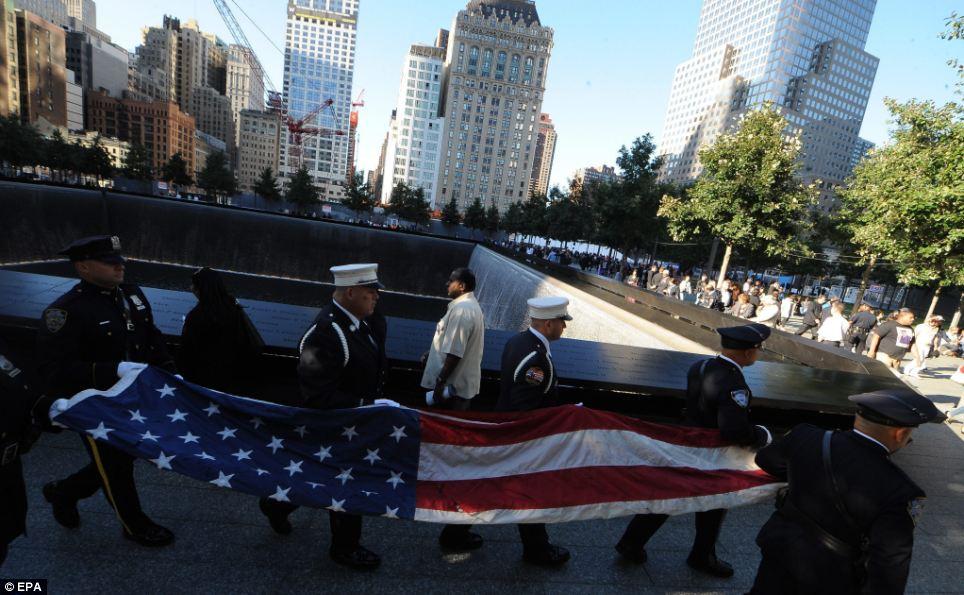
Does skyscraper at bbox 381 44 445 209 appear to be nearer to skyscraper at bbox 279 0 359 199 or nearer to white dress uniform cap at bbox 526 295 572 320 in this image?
skyscraper at bbox 279 0 359 199

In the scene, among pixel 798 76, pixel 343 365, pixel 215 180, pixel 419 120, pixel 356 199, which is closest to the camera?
pixel 343 365

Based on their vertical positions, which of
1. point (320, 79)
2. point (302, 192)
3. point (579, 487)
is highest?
point (320, 79)

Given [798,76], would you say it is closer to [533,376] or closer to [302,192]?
[302,192]

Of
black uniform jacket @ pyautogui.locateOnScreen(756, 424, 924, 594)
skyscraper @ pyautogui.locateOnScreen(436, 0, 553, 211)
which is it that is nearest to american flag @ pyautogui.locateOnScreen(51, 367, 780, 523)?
black uniform jacket @ pyautogui.locateOnScreen(756, 424, 924, 594)

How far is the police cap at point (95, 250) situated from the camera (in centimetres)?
281

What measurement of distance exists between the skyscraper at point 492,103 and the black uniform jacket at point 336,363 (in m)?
112

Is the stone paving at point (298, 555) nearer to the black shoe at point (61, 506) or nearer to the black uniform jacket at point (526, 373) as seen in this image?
the black shoe at point (61, 506)

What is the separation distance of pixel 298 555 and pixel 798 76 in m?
149

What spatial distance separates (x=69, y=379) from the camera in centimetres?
263

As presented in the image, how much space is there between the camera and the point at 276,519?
2.99m

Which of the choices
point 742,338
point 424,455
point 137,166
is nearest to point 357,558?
point 424,455

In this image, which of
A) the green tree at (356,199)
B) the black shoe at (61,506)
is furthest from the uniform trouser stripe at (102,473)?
the green tree at (356,199)

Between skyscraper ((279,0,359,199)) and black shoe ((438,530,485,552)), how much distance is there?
580 ft

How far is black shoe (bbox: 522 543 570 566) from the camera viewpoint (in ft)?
10.1
